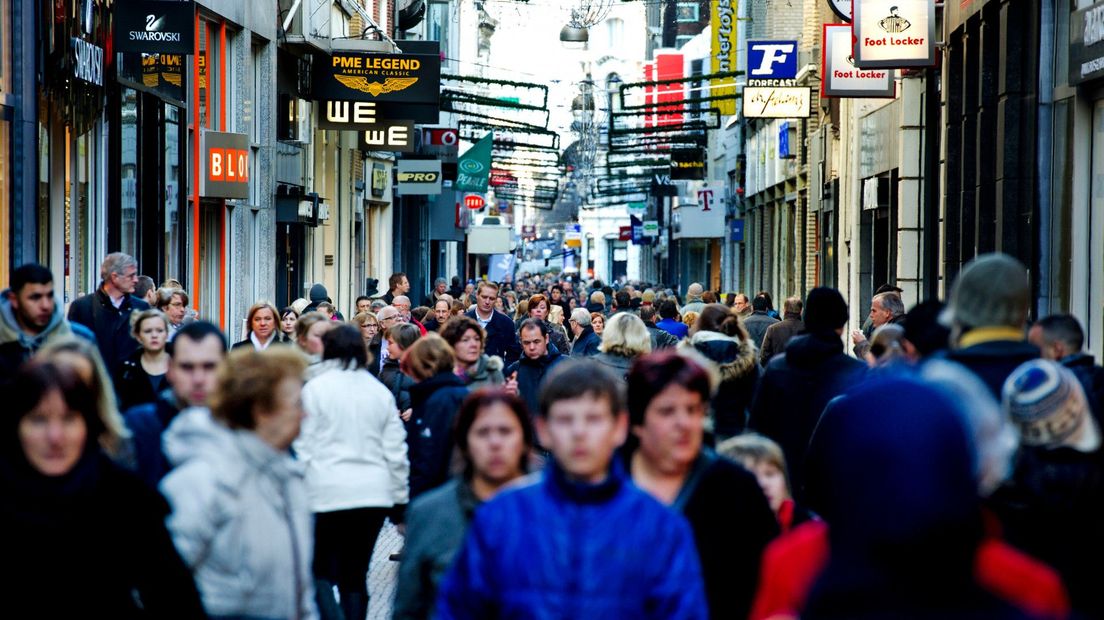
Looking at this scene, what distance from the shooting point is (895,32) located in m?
19.2

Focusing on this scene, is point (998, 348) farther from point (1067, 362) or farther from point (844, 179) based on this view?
point (844, 179)

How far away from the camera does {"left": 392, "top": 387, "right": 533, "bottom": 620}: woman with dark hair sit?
5352 millimetres

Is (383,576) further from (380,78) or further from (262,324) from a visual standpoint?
(380,78)

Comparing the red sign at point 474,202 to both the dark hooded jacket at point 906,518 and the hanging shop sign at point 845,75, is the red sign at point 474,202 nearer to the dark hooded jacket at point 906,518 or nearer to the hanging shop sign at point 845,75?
the hanging shop sign at point 845,75

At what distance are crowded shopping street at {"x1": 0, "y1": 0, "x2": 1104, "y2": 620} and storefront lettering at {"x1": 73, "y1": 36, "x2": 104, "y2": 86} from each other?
5 centimetres

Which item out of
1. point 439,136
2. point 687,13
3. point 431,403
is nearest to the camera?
point 431,403

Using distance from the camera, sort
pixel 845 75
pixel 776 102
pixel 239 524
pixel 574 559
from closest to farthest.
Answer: pixel 574 559, pixel 239 524, pixel 845 75, pixel 776 102

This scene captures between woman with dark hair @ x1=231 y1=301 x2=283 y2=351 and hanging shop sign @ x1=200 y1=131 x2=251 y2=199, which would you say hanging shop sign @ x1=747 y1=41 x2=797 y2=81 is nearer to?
hanging shop sign @ x1=200 y1=131 x2=251 y2=199

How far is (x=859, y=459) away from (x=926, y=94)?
20781 mm

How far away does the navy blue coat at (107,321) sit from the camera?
38.4ft

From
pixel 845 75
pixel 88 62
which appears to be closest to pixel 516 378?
pixel 88 62

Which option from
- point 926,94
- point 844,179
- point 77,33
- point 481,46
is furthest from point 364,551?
point 481,46

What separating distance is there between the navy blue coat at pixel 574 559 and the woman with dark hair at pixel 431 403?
3.65 m

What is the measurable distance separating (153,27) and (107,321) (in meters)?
5.87
